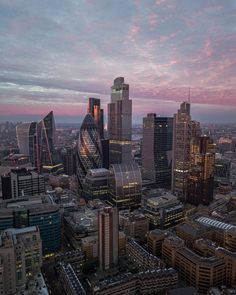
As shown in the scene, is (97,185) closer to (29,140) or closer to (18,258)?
(18,258)

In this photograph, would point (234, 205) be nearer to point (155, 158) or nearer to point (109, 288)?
point (155, 158)

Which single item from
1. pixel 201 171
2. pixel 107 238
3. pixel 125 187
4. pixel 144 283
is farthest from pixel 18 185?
pixel 201 171

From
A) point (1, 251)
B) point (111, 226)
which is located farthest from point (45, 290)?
point (111, 226)

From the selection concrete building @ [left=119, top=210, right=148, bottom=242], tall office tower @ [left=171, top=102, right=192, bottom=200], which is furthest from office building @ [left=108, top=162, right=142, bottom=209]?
concrete building @ [left=119, top=210, right=148, bottom=242]

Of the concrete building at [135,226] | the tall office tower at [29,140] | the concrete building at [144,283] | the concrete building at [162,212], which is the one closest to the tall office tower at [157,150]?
the concrete building at [162,212]

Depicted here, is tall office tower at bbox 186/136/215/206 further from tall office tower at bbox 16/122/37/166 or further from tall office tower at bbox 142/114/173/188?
tall office tower at bbox 16/122/37/166

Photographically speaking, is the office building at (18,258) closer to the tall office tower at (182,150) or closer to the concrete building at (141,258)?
the concrete building at (141,258)
